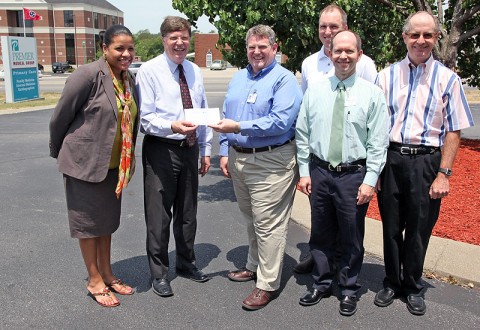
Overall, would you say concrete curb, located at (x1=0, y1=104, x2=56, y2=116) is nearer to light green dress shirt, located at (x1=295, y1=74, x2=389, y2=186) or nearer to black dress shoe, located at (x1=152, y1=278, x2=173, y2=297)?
black dress shoe, located at (x1=152, y1=278, x2=173, y2=297)

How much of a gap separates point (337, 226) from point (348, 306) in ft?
1.90

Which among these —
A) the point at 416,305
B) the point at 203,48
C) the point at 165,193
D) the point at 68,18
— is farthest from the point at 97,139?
the point at 68,18

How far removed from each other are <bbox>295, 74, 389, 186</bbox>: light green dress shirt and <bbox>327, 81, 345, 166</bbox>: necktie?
0.07 ft

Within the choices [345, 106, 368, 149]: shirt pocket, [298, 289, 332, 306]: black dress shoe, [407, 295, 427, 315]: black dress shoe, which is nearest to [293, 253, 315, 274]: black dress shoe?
[298, 289, 332, 306]: black dress shoe

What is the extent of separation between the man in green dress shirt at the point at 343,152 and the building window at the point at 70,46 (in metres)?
78.8

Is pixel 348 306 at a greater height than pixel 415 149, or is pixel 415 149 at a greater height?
pixel 415 149

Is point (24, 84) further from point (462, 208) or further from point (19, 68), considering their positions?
point (462, 208)

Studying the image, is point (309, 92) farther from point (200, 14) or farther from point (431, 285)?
point (200, 14)

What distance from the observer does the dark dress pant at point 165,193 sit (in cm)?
381

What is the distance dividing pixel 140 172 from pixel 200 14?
10.2 feet

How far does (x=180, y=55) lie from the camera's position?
3709 mm

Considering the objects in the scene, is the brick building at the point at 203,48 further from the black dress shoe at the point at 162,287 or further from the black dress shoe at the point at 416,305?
the black dress shoe at the point at 416,305

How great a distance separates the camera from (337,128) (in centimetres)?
337

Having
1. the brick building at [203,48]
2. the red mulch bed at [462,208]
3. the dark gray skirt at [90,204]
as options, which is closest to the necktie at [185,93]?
the dark gray skirt at [90,204]
